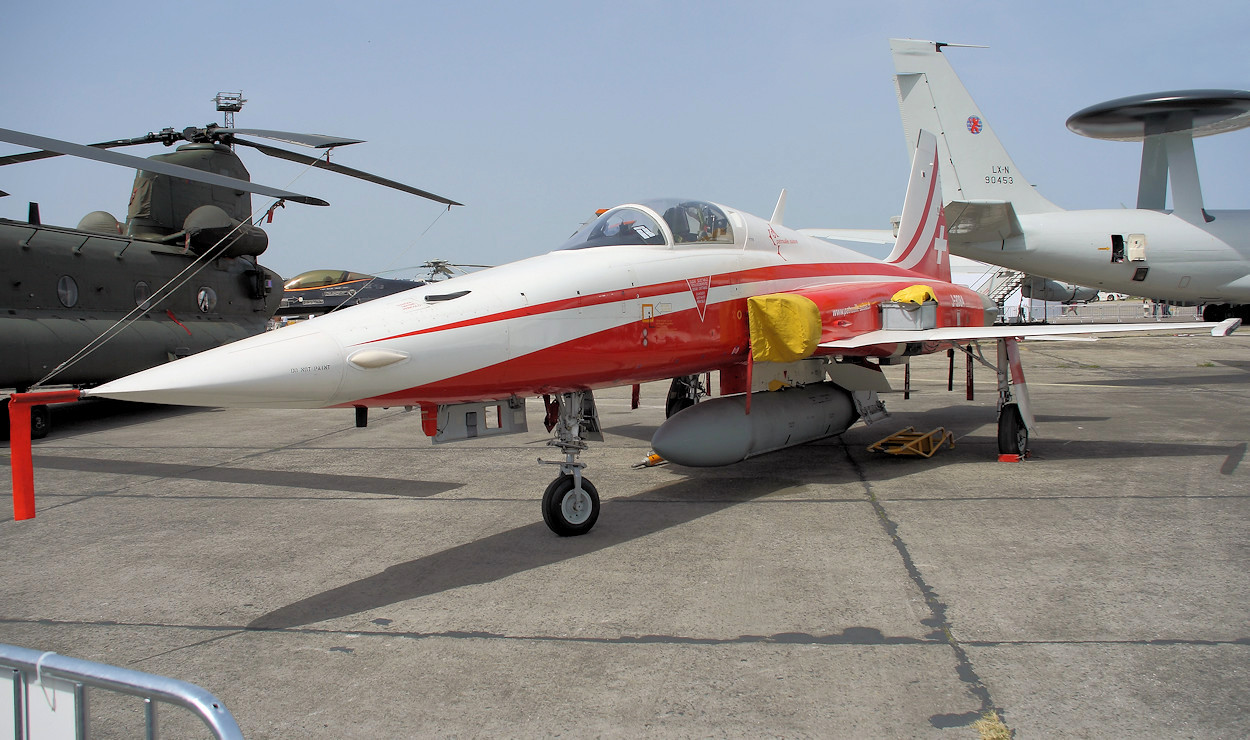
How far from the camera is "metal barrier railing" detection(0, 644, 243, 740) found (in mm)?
1655

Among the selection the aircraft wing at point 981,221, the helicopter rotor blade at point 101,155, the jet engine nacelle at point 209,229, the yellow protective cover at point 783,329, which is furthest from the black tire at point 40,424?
the aircraft wing at point 981,221

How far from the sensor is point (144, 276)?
13.5 m

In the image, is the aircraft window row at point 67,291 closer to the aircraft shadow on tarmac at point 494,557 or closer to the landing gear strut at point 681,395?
the landing gear strut at point 681,395

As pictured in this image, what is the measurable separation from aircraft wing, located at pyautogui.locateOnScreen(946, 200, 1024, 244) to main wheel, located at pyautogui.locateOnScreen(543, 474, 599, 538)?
1065cm

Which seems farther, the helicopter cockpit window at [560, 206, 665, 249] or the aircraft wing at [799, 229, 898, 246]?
the aircraft wing at [799, 229, 898, 246]

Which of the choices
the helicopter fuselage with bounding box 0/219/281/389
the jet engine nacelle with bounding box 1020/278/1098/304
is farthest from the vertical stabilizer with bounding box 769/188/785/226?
the jet engine nacelle with bounding box 1020/278/1098/304

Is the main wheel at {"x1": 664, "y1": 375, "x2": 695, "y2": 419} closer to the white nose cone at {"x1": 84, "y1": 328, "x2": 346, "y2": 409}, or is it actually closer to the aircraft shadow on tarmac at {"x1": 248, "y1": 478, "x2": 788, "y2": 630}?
the aircraft shadow on tarmac at {"x1": 248, "y1": 478, "x2": 788, "y2": 630}

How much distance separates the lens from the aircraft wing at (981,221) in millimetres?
13773

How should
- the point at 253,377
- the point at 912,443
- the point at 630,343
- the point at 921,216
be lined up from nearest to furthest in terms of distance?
the point at 253,377 < the point at 630,343 < the point at 912,443 < the point at 921,216

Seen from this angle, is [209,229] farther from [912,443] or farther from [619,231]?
[912,443]

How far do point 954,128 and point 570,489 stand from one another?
13965 mm

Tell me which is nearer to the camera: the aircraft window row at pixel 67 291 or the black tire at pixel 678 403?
the black tire at pixel 678 403

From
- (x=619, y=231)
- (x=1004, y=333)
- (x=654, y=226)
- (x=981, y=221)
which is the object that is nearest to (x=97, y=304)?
(x=619, y=231)

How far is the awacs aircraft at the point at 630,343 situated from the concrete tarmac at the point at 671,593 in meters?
0.66
